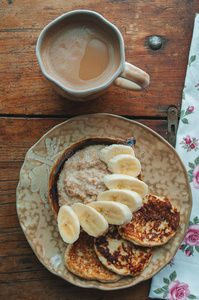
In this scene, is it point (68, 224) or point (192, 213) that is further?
point (192, 213)

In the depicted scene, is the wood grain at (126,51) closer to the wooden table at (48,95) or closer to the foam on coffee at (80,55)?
the wooden table at (48,95)

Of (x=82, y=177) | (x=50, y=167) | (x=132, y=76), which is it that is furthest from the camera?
(x=50, y=167)

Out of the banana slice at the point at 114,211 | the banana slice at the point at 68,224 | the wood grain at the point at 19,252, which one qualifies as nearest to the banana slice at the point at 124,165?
the banana slice at the point at 114,211

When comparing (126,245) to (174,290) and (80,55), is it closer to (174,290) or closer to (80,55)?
(174,290)

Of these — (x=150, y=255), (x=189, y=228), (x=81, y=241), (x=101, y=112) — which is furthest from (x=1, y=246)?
(x=189, y=228)

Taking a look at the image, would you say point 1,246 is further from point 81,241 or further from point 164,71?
point 164,71

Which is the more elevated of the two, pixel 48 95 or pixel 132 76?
pixel 132 76

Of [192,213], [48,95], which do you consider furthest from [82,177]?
[192,213]
